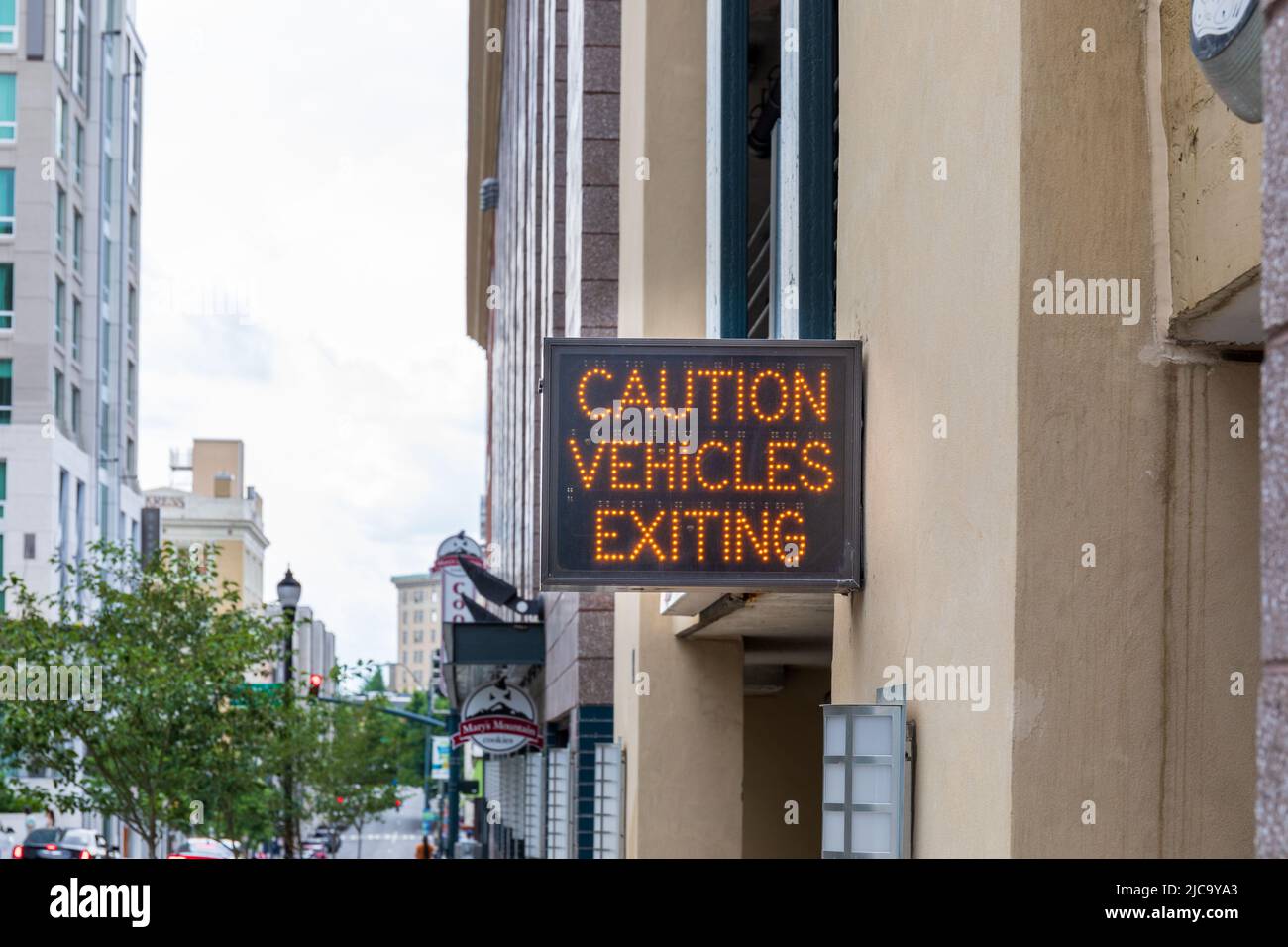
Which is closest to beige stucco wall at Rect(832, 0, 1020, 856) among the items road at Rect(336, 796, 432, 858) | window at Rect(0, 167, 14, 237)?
window at Rect(0, 167, 14, 237)

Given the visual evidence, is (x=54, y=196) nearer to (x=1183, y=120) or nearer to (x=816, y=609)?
(x=816, y=609)

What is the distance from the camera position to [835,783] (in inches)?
259

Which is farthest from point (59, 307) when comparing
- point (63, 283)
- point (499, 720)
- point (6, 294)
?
point (499, 720)

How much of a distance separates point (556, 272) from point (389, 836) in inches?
4477

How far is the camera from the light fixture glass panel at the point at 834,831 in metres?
6.51

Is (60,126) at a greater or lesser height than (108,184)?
greater

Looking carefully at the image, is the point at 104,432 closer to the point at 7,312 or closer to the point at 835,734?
the point at 7,312

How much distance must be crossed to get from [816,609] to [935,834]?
656cm

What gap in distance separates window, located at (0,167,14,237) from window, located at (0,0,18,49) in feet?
16.0

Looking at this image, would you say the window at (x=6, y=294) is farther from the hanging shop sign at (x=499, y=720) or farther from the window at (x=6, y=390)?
the hanging shop sign at (x=499, y=720)

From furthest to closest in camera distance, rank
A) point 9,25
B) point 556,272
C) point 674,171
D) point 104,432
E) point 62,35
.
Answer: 1. point 104,432
2. point 62,35
3. point 9,25
4. point 556,272
5. point 674,171

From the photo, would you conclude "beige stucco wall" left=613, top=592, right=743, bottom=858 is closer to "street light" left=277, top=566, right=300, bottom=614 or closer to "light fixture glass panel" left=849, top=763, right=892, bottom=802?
"light fixture glass panel" left=849, top=763, right=892, bottom=802

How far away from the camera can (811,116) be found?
8586 mm
